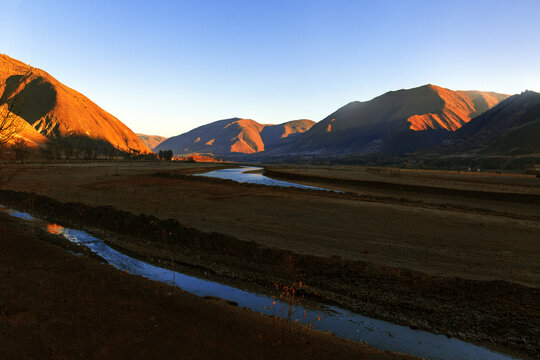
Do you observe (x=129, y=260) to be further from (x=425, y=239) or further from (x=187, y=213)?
(x=425, y=239)

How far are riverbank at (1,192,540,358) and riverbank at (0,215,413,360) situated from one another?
330 cm

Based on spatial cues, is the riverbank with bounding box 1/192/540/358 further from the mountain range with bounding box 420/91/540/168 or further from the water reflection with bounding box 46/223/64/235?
the mountain range with bounding box 420/91/540/168

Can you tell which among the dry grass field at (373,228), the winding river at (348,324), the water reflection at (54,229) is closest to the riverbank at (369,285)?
the winding river at (348,324)

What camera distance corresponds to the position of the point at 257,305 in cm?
914

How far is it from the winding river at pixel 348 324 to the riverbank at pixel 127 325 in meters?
1.61

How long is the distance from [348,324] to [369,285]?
249cm

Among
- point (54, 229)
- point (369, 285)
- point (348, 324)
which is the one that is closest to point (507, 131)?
point (369, 285)

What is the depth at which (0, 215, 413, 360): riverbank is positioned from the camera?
5.31 meters

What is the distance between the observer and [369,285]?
1045 cm

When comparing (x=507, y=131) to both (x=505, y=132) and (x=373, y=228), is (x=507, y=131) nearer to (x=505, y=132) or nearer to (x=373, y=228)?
(x=505, y=132)

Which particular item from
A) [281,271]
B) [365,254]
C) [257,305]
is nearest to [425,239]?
[365,254]

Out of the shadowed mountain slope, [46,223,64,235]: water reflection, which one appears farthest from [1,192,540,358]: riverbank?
the shadowed mountain slope

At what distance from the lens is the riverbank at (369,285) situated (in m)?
8.27

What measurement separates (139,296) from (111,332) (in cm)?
173
